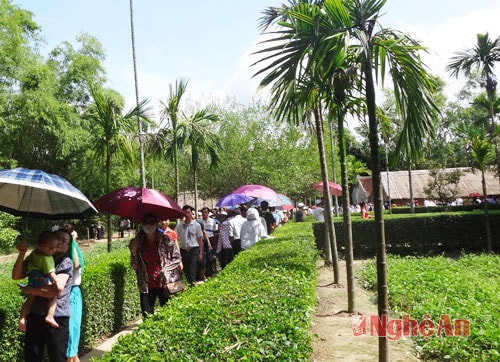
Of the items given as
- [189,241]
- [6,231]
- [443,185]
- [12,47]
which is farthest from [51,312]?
[443,185]

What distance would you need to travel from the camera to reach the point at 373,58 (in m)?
4.24

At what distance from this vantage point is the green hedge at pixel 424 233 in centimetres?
1528

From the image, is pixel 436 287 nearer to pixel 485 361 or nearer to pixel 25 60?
pixel 485 361

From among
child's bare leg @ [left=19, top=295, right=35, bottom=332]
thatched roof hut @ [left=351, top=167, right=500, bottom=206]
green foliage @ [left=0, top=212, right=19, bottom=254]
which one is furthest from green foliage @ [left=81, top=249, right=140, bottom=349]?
thatched roof hut @ [left=351, top=167, right=500, bottom=206]

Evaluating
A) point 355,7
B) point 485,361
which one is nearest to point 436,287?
point 485,361

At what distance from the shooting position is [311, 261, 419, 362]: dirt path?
5.17m

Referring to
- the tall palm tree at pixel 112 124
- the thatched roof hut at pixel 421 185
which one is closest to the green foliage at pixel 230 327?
the tall palm tree at pixel 112 124

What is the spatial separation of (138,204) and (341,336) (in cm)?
347

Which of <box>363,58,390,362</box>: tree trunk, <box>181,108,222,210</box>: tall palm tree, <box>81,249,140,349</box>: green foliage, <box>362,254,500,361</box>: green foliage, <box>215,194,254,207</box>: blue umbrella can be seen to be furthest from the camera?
<box>181,108,222,210</box>: tall palm tree

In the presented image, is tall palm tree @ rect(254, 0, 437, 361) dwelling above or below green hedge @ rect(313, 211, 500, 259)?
above

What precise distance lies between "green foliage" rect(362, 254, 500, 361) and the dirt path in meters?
0.35

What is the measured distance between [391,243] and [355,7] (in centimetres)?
1290

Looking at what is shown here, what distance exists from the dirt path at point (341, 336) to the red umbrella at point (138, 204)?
2.54 meters

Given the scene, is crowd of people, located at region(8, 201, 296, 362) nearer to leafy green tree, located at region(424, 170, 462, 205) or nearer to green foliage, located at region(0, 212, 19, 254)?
green foliage, located at region(0, 212, 19, 254)
